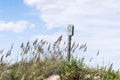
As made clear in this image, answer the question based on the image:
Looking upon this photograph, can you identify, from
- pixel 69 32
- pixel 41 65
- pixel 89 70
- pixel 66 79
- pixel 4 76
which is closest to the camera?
pixel 4 76

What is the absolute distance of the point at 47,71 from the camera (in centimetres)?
980

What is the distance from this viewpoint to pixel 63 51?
35.8ft

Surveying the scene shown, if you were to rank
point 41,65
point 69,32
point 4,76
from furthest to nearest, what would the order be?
point 69,32 → point 41,65 → point 4,76

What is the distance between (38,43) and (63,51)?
181 cm

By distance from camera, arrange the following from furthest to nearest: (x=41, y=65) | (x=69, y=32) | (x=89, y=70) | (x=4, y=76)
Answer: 1. (x=69, y=32)
2. (x=41, y=65)
3. (x=89, y=70)
4. (x=4, y=76)

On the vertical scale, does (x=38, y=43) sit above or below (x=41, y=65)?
above

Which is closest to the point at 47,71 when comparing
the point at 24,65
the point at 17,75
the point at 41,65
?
the point at 41,65

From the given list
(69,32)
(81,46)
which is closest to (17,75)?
(81,46)

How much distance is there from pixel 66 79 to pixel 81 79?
0.34m

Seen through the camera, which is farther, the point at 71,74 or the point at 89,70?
the point at 89,70

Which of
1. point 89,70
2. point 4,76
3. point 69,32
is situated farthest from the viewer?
point 69,32

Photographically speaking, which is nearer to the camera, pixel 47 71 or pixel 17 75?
pixel 17 75

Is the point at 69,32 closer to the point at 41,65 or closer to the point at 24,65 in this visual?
the point at 41,65

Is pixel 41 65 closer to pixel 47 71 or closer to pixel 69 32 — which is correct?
pixel 47 71
